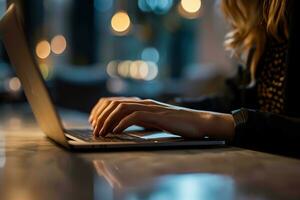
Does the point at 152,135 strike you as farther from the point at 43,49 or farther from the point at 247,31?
the point at 43,49

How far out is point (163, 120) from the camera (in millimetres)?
1035

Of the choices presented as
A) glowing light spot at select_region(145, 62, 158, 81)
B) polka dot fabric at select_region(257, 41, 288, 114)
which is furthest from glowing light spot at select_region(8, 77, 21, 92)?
glowing light spot at select_region(145, 62, 158, 81)

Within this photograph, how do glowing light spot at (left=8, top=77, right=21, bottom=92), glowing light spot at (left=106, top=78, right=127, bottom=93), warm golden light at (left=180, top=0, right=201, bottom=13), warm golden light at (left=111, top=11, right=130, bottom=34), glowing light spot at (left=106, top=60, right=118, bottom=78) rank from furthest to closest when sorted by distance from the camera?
1. glowing light spot at (left=106, top=60, right=118, bottom=78)
2. warm golden light at (left=111, top=11, right=130, bottom=34)
3. glowing light spot at (left=106, top=78, right=127, bottom=93)
4. warm golden light at (left=180, top=0, right=201, bottom=13)
5. glowing light spot at (left=8, top=77, right=21, bottom=92)

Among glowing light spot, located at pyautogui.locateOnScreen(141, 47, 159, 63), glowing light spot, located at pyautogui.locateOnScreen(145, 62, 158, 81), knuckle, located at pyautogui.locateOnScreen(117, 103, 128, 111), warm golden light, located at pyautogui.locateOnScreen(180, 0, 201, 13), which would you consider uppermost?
knuckle, located at pyautogui.locateOnScreen(117, 103, 128, 111)

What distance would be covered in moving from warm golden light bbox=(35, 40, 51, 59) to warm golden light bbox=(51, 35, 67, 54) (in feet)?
0.94

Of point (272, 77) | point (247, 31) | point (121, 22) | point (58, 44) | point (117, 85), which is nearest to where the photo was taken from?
point (272, 77)

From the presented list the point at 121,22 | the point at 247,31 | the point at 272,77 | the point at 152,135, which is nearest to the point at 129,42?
the point at 121,22

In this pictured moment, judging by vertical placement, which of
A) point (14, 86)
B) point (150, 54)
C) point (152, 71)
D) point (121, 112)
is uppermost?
point (121, 112)

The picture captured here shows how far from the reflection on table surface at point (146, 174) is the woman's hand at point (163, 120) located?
0.23ft

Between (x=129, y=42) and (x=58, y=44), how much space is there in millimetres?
1023

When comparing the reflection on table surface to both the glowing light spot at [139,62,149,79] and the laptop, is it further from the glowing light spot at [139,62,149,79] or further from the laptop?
the glowing light spot at [139,62,149,79]

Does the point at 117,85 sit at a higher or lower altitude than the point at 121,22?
lower

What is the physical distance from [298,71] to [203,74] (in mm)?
4979

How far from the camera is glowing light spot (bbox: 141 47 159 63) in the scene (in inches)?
292
